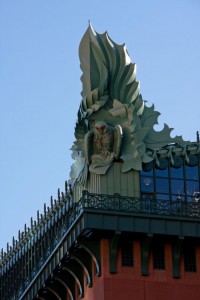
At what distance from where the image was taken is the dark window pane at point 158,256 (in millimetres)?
79969

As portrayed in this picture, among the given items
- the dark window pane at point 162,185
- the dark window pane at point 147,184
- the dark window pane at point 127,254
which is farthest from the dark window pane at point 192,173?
the dark window pane at point 127,254

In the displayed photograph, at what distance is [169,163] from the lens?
3290 inches

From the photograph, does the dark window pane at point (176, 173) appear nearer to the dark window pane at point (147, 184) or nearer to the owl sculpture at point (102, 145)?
the dark window pane at point (147, 184)

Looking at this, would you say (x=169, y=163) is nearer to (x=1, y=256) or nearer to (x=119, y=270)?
(x=119, y=270)

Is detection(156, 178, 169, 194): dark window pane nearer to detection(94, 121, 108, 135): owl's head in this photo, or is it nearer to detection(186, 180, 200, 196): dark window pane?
detection(186, 180, 200, 196): dark window pane

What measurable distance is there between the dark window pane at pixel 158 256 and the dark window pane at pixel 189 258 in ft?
4.51

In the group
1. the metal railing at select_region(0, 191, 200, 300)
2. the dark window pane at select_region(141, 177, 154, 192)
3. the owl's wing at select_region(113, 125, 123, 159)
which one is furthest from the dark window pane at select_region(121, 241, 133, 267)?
the owl's wing at select_region(113, 125, 123, 159)

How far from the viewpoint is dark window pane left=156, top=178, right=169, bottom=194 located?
270 ft

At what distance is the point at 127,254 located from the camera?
79.6 meters

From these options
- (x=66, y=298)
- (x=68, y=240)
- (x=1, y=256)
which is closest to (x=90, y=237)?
(x=68, y=240)

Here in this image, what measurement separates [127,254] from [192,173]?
7.43 m

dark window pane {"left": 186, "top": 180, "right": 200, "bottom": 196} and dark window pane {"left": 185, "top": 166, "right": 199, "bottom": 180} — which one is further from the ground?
dark window pane {"left": 185, "top": 166, "right": 199, "bottom": 180}

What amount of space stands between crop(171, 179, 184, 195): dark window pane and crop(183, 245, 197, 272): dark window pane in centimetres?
359

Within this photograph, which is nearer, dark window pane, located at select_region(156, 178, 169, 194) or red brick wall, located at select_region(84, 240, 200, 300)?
red brick wall, located at select_region(84, 240, 200, 300)
